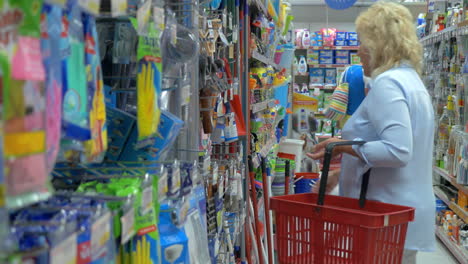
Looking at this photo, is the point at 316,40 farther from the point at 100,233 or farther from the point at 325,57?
the point at 100,233

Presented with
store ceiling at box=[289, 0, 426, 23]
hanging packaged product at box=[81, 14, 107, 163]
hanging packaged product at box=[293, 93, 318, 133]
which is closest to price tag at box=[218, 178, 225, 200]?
hanging packaged product at box=[81, 14, 107, 163]

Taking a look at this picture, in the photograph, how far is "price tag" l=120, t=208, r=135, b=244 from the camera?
33.2 inches

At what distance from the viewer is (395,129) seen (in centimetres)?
203

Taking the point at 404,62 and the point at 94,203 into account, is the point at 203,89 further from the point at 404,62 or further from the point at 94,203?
the point at 94,203

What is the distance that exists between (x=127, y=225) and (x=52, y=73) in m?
0.30

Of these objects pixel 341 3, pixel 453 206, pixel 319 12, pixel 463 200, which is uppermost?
pixel 319 12

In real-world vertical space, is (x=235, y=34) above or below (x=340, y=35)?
below

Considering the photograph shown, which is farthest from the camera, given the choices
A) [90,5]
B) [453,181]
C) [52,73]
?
[453,181]

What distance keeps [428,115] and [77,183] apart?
1.58m

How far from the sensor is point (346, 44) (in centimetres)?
1037

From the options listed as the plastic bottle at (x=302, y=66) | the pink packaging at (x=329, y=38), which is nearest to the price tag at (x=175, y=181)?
the plastic bottle at (x=302, y=66)

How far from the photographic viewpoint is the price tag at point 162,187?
3.40 feet

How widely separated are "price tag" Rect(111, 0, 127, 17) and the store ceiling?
35.8 feet

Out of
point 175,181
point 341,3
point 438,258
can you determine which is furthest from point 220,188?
point 341,3
